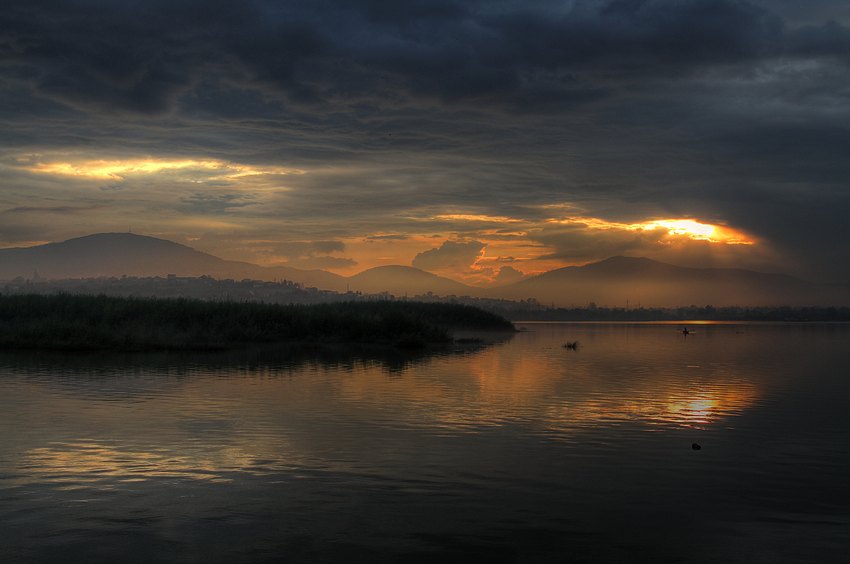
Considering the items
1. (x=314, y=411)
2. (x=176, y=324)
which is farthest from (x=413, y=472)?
(x=176, y=324)

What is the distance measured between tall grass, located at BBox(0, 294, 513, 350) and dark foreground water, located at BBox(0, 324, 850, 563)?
17.2m

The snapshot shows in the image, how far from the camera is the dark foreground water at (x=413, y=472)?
434 inches

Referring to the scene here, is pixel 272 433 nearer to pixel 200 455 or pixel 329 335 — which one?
pixel 200 455

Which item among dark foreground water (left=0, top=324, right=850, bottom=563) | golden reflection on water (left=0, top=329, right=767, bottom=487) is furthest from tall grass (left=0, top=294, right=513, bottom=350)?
dark foreground water (left=0, top=324, right=850, bottom=563)

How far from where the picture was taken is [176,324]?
58.9 metres

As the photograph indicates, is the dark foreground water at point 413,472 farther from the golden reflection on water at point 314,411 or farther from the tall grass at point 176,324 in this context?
the tall grass at point 176,324

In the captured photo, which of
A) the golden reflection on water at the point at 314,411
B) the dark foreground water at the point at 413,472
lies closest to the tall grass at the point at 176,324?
the golden reflection on water at the point at 314,411

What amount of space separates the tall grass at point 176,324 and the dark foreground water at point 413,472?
56.5ft

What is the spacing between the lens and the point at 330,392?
28453 mm

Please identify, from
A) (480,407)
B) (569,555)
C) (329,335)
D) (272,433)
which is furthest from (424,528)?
(329,335)

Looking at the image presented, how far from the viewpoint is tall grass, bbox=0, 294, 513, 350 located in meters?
47.9

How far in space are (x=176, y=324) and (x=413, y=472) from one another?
47.3 m

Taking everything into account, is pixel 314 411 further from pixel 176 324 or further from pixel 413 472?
pixel 176 324

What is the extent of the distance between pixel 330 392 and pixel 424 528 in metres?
17.1
